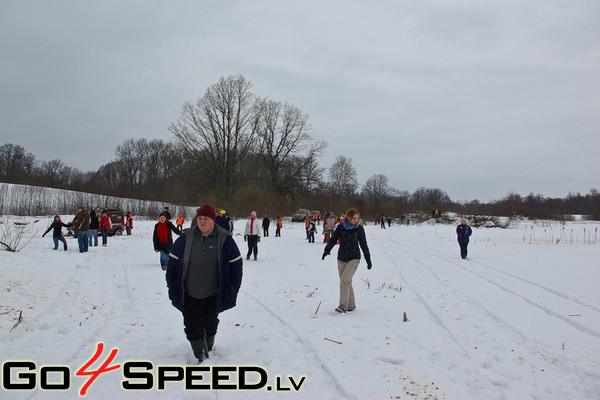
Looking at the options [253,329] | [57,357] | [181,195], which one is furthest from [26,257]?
[181,195]

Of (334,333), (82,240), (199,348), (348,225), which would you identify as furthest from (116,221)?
(199,348)

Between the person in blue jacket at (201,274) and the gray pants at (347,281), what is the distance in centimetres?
296

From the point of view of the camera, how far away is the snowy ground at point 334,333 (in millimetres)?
4012

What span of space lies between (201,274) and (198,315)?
484 mm

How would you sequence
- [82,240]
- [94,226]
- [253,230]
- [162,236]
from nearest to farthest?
[162,236]
[253,230]
[82,240]
[94,226]

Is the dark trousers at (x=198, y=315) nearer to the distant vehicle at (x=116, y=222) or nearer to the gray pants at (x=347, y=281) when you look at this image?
the gray pants at (x=347, y=281)

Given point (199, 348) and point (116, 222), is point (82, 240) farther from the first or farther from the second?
point (199, 348)

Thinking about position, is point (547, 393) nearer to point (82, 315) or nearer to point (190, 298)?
point (190, 298)

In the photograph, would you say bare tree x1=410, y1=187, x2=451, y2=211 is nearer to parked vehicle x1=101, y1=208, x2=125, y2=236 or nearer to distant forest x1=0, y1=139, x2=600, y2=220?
distant forest x1=0, y1=139, x2=600, y2=220

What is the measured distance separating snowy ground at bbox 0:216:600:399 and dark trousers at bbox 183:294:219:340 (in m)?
0.49

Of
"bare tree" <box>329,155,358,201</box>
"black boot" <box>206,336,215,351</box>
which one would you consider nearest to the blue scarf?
"black boot" <box>206,336,215,351</box>

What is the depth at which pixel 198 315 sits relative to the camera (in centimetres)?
427

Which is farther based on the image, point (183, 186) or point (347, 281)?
point (183, 186)

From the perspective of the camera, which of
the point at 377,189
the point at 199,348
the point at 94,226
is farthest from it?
the point at 377,189
